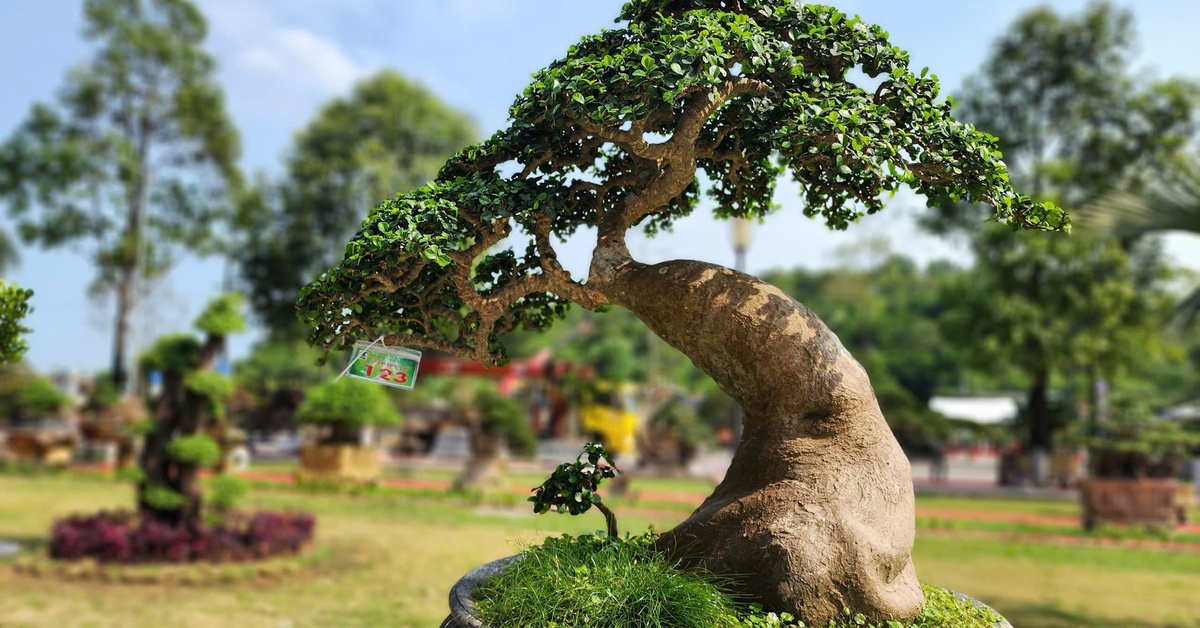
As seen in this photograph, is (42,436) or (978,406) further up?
(978,406)

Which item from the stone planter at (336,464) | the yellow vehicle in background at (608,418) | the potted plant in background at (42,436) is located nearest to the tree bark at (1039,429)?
the yellow vehicle in background at (608,418)

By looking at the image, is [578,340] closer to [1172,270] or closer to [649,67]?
[1172,270]

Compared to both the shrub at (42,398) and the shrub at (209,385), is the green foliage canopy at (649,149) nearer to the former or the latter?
the shrub at (209,385)

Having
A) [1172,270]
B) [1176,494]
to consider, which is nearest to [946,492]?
[1176,494]

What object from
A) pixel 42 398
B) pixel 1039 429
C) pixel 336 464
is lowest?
pixel 336 464

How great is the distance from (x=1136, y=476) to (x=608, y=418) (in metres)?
15.7

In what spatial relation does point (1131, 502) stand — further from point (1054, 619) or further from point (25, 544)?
point (25, 544)

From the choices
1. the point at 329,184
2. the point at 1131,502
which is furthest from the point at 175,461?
the point at 329,184

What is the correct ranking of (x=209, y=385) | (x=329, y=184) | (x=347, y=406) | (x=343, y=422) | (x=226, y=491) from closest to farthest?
(x=209, y=385) < (x=226, y=491) < (x=347, y=406) < (x=343, y=422) < (x=329, y=184)

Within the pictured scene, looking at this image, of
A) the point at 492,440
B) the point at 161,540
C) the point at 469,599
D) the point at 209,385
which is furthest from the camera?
the point at 492,440

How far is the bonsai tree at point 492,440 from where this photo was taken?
15763 millimetres

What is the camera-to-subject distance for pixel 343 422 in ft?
54.5

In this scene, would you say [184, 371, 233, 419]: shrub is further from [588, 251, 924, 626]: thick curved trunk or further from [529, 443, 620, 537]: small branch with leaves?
[588, 251, 924, 626]: thick curved trunk

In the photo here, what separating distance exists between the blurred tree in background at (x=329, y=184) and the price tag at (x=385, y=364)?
23.8 m
